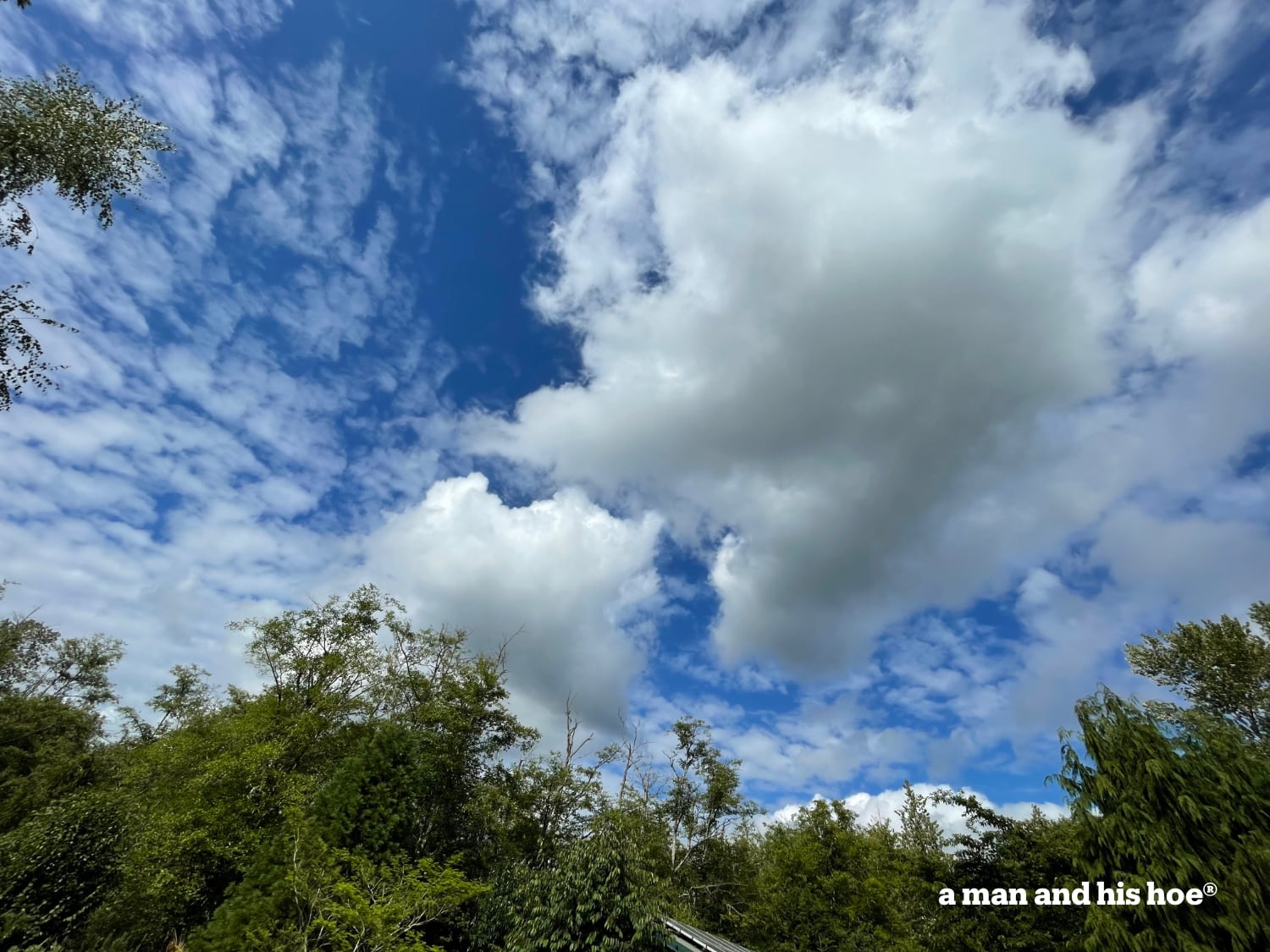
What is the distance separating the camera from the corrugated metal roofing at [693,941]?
1606cm

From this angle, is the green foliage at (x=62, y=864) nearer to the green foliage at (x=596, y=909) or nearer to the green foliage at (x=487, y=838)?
the green foliage at (x=487, y=838)

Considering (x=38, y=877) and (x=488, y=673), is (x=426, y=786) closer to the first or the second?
(x=488, y=673)

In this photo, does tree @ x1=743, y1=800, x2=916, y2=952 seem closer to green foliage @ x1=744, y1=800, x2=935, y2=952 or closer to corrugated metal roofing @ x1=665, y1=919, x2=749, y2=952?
green foliage @ x1=744, y1=800, x2=935, y2=952

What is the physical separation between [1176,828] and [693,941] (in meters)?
13.1

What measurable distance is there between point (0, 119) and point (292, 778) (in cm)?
2514

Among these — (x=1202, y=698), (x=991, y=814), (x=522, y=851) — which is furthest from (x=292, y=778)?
(x=1202, y=698)

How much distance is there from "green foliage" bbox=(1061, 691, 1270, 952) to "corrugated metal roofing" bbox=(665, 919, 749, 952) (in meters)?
9.46

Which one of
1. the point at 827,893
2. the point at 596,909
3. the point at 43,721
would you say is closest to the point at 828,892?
the point at 827,893

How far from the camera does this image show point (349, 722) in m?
28.8

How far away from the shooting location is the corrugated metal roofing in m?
16.1

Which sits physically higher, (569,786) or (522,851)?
(569,786)

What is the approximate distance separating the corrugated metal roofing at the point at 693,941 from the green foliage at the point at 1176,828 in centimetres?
946

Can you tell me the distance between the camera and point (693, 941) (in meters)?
16.8

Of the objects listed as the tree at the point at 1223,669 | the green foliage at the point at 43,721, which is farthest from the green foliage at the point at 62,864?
the tree at the point at 1223,669
